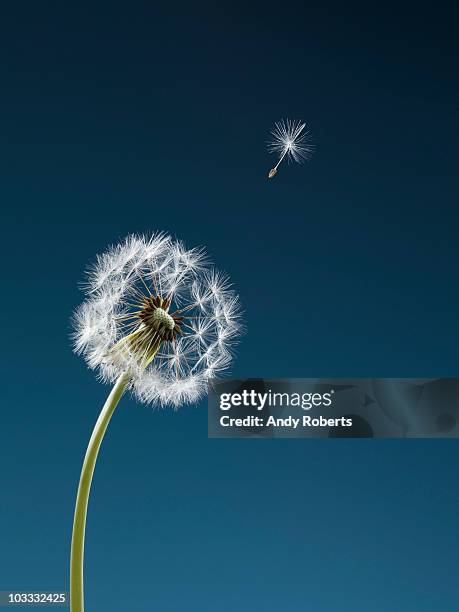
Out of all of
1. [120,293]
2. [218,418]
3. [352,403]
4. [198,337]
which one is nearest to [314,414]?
[352,403]

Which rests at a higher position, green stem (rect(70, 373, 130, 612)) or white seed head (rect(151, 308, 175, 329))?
white seed head (rect(151, 308, 175, 329))

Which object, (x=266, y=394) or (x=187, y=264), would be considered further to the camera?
(x=266, y=394)

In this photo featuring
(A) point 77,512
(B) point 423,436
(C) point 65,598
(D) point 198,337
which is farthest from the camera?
(B) point 423,436

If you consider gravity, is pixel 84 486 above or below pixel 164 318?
below

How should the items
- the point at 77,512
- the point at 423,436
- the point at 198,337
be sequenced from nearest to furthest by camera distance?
1. the point at 77,512
2. the point at 198,337
3. the point at 423,436

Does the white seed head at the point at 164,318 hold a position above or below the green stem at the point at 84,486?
above

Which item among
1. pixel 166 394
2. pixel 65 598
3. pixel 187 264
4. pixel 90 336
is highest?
pixel 187 264

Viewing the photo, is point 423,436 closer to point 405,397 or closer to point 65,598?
point 405,397

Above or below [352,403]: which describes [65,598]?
below
